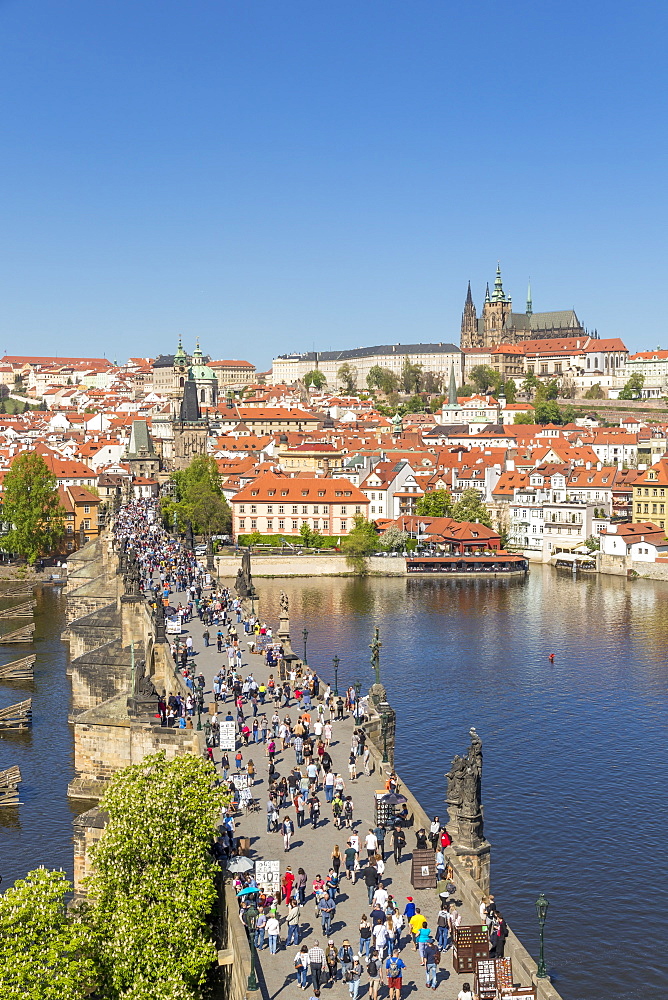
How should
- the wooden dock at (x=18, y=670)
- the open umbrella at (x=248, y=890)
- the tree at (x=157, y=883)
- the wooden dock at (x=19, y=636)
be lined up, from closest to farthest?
the tree at (x=157, y=883)
the open umbrella at (x=248, y=890)
the wooden dock at (x=18, y=670)
the wooden dock at (x=19, y=636)

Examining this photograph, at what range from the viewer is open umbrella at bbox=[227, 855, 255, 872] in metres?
20.0

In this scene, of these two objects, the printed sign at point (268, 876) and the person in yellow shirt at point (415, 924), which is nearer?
the person in yellow shirt at point (415, 924)

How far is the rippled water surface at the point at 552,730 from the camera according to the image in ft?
84.4

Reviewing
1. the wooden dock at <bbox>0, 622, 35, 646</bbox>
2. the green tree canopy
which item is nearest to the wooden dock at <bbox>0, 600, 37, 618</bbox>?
the wooden dock at <bbox>0, 622, 35, 646</bbox>

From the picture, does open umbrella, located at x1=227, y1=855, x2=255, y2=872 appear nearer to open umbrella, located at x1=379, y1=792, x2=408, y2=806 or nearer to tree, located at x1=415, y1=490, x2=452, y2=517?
open umbrella, located at x1=379, y1=792, x2=408, y2=806

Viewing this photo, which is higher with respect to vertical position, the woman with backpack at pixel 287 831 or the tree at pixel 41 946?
the tree at pixel 41 946

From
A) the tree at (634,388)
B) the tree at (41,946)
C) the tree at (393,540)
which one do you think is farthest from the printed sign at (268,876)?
the tree at (634,388)

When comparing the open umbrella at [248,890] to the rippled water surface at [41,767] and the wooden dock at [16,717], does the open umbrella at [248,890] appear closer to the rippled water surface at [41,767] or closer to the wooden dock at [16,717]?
the rippled water surface at [41,767]

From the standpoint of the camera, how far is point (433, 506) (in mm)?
98500

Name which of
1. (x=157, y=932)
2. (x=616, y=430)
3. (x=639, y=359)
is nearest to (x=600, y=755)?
(x=157, y=932)

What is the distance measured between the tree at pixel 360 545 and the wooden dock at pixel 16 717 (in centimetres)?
4535

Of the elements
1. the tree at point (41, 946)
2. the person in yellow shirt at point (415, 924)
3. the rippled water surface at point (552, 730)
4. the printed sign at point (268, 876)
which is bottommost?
the rippled water surface at point (552, 730)

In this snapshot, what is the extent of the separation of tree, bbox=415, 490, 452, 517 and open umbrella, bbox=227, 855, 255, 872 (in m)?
78.1

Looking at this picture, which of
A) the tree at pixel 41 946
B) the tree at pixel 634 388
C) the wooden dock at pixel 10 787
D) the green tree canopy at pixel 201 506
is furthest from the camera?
the tree at pixel 634 388
